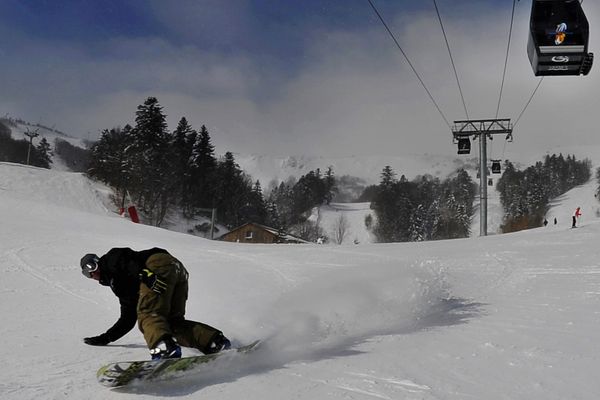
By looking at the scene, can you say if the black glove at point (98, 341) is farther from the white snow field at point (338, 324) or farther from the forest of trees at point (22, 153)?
the forest of trees at point (22, 153)

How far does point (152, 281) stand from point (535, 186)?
115747 millimetres

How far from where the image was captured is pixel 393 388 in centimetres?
372

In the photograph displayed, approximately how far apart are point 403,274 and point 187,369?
23.4 ft

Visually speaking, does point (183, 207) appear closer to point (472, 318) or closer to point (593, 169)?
point (472, 318)

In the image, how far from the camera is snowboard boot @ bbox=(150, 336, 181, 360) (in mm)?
3820

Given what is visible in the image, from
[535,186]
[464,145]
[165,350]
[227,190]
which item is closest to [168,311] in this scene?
[165,350]

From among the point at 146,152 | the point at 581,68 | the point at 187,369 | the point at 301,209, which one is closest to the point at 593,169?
the point at 301,209

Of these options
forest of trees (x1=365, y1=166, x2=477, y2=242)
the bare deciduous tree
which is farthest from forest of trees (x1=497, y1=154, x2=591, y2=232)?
the bare deciduous tree

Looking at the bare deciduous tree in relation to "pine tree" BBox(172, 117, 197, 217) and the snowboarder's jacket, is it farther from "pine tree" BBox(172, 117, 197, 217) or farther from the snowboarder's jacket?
the snowboarder's jacket

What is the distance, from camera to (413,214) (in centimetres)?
9319

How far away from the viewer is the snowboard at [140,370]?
3.50 meters

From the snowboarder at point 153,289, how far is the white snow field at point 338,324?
1.49ft

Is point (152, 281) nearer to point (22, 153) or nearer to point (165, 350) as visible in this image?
point (165, 350)

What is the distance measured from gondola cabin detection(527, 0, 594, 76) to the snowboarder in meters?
10.7
